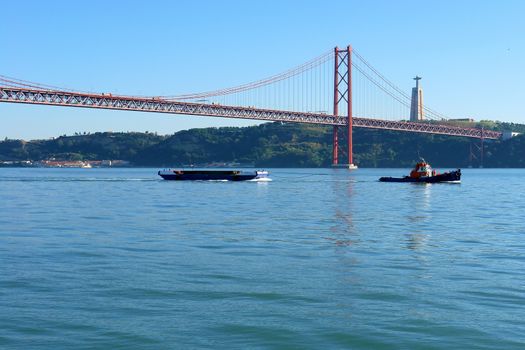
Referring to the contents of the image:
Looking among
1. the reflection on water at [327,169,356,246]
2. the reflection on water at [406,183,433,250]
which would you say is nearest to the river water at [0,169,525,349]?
the reflection on water at [327,169,356,246]

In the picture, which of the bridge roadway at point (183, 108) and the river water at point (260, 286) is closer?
the river water at point (260, 286)

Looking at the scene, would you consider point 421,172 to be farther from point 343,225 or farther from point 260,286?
point 260,286

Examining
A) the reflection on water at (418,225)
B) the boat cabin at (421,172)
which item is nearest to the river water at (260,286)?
the reflection on water at (418,225)

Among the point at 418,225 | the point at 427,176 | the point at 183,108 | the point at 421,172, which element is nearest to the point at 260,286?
the point at 418,225

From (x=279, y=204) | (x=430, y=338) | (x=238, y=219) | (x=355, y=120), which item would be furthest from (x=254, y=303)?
(x=355, y=120)

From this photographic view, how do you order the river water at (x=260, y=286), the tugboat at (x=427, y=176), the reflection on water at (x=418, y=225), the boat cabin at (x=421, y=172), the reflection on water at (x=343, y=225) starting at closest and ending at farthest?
the river water at (x=260, y=286)
the reflection on water at (x=418, y=225)
the reflection on water at (x=343, y=225)
the tugboat at (x=427, y=176)
the boat cabin at (x=421, y=172)

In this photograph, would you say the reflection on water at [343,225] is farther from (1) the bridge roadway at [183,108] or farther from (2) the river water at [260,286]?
(1) the bridge roadway at [183,108]

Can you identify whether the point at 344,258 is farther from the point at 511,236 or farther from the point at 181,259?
the point at 511,236

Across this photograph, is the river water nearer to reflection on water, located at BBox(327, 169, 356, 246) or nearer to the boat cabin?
reflection on water, located at BBox(327, 169, 356, 246)
